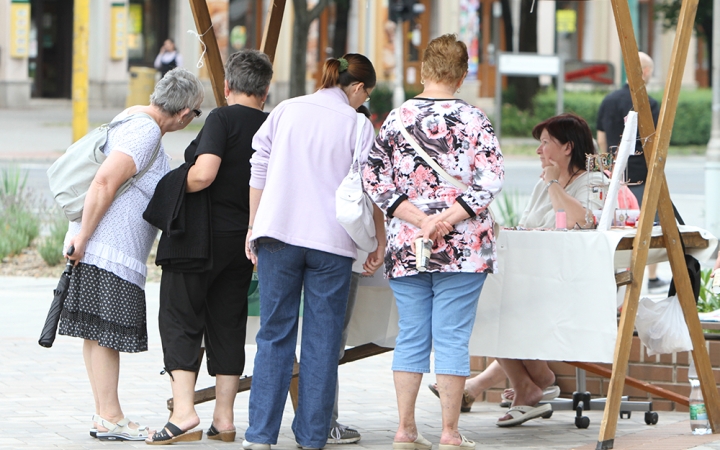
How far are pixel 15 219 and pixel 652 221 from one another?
8061 millimetres

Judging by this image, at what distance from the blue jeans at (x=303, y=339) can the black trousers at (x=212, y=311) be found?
0.24 m

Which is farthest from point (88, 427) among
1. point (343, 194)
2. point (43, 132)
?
point (43, 132)

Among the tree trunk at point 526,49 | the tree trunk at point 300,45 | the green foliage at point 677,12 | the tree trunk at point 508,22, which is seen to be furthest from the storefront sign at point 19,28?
the green foliage at point 677,12

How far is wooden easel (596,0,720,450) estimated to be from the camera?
4.96 m

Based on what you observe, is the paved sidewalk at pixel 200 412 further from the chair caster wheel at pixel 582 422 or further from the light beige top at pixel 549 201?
the light beige top at pixel 549 201

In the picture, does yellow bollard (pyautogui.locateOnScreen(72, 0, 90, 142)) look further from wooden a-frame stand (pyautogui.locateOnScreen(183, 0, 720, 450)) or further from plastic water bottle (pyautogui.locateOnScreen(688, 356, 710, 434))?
plastic water bottle (pyautogui.locateOnScreen(688, 356, 710, 434))

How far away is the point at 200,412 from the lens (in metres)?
6.21

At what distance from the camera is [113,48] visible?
1283 inches

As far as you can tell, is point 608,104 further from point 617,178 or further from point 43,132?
point 43,132

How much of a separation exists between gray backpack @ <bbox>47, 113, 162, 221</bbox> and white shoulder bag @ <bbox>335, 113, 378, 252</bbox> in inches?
38.0

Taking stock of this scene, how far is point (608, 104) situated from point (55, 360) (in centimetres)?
498

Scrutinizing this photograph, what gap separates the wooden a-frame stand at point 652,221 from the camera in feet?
16.3

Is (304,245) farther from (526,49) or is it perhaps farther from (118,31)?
(118,31)

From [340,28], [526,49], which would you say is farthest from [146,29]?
[526,49]
